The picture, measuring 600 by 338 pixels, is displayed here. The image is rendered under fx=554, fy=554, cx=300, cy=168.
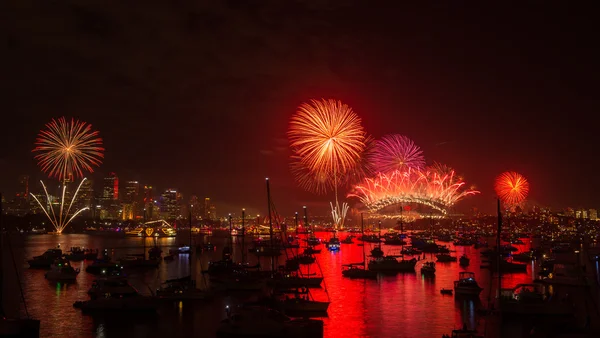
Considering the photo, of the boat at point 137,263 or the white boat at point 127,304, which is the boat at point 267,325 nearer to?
the white boat at point 127,304

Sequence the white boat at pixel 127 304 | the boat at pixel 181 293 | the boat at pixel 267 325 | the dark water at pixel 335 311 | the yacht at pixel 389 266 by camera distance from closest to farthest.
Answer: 1. the boat at pixel 267 325
2. the dark water at pixel 335 311
3. the white boat at pixel 127 304
4. the boat at pixel 181 293
5. the yacht at pixel 389 266

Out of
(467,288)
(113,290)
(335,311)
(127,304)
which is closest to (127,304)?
(127,304)

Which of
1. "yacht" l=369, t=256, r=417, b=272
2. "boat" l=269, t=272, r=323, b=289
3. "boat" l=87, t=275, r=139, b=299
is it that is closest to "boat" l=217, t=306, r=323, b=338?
"boat" l=87, t=275, r=139, b=299

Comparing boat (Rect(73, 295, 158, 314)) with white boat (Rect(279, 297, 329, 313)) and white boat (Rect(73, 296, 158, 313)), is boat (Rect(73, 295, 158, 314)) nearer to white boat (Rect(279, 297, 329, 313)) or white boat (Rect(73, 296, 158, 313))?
white boat (Rect(73, 296, 158, 313))

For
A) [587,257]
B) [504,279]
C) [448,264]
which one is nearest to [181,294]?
[504,279]

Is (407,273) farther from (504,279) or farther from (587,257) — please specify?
(587,257)

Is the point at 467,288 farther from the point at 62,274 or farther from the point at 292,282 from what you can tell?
the point at 62,274

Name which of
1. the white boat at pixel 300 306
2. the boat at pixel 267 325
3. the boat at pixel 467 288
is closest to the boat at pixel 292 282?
the white boat at pixel 300 306

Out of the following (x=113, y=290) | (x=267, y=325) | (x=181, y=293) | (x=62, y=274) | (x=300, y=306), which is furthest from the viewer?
(x=62, y=274)
